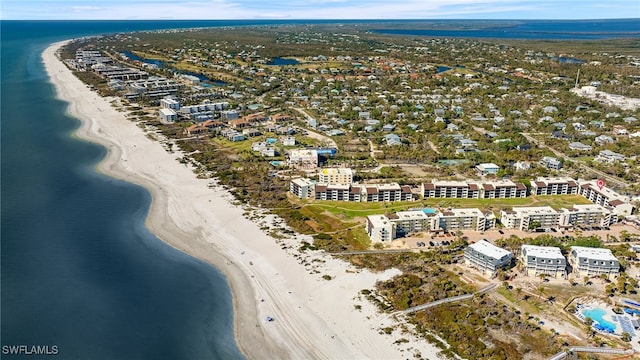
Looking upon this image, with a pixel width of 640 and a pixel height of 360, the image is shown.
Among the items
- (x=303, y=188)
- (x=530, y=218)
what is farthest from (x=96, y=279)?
(x=530, y=218)

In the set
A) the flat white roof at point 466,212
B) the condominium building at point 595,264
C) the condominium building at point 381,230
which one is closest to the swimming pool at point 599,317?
the condominium building at point 595,264

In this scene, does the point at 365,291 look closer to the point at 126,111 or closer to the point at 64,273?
the point at 64,273

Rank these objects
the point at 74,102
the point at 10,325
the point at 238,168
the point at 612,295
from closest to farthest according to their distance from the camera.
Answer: the point at 10,325, the point at 612,295, the point at 238,168, the point at 74,102

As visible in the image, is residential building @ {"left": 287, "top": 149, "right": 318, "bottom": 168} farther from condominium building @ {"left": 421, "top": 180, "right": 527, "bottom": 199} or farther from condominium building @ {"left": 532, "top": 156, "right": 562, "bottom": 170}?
condominium building @ {"left": 532, "top": 156, "right": 562, "bottom": 170}

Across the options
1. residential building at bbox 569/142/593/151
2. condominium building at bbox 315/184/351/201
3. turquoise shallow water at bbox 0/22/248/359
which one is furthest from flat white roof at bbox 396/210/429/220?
residential building at bbox 569/142/593/151

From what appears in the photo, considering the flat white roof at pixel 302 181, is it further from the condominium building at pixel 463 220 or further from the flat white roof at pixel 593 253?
the flat white roof at pixel 593 253

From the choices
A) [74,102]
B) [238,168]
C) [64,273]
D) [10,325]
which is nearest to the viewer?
[10,325]

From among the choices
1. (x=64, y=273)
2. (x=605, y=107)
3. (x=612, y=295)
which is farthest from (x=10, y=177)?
(x=605, y=107)
